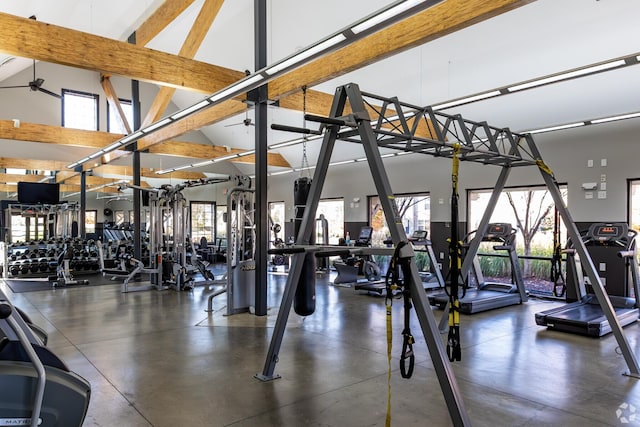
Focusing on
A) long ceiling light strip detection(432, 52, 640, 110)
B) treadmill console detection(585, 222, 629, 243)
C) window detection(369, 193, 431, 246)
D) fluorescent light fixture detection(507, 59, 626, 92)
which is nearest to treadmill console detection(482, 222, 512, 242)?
treadmill console detection(585, 222, 629, 243)

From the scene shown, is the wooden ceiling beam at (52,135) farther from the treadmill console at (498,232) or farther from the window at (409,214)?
the treadmill console at (498,232)

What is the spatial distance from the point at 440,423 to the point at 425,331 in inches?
32.4

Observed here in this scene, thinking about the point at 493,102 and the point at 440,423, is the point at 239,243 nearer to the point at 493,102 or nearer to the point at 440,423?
the point at 440,423

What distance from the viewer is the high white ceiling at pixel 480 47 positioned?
550 centimetres

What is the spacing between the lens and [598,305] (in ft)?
20.4

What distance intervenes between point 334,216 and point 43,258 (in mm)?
8237

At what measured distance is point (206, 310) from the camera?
6656 mm

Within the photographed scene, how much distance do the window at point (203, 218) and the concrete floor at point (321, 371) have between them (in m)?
10.2

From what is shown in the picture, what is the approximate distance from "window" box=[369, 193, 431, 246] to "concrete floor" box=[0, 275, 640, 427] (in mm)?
4343

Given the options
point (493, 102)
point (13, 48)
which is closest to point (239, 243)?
point (13, 48)

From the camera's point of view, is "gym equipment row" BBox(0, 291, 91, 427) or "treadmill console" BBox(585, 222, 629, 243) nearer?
"gym equipment row" BBox(0, 291, 91, 427)

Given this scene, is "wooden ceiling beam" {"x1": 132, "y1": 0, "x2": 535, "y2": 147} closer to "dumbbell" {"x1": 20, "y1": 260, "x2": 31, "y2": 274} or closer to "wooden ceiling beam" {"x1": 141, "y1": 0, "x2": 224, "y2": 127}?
"wooden ceiling beam" {"x1": 141, "y1": 0, "x2": 224, "y2": 127}

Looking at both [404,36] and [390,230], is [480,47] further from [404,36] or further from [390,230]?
[390,230]

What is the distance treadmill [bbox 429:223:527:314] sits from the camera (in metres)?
6.60
